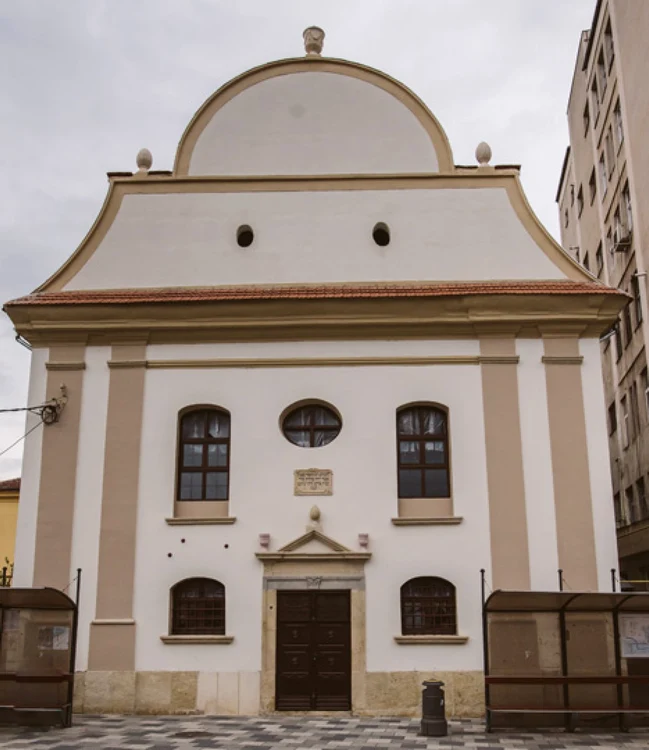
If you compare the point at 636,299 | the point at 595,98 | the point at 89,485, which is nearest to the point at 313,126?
the point at 89,485

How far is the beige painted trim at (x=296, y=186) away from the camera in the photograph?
19375mm

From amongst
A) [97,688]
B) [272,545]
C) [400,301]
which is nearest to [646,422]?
[400,301]

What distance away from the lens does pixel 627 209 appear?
29.0m

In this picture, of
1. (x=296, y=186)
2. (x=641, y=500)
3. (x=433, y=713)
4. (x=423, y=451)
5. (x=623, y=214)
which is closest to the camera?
(x=433, y=713)

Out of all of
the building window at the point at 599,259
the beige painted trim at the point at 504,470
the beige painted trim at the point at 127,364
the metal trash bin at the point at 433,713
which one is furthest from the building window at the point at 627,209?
the metal trash bin at the point at 433,713

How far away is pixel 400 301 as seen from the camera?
59.4 ft

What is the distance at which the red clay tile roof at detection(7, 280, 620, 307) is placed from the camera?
18.1 m

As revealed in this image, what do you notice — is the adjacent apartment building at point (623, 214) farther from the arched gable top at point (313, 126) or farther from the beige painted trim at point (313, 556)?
the beige painted trim at point (313, 556)

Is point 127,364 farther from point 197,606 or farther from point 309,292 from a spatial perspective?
point 197,606

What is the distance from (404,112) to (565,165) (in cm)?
2484

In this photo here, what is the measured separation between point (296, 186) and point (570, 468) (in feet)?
27.4

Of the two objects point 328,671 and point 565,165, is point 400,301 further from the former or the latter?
point 565,165

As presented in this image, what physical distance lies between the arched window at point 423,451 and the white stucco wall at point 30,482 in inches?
287

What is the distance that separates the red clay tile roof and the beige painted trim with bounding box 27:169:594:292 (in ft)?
2.99
